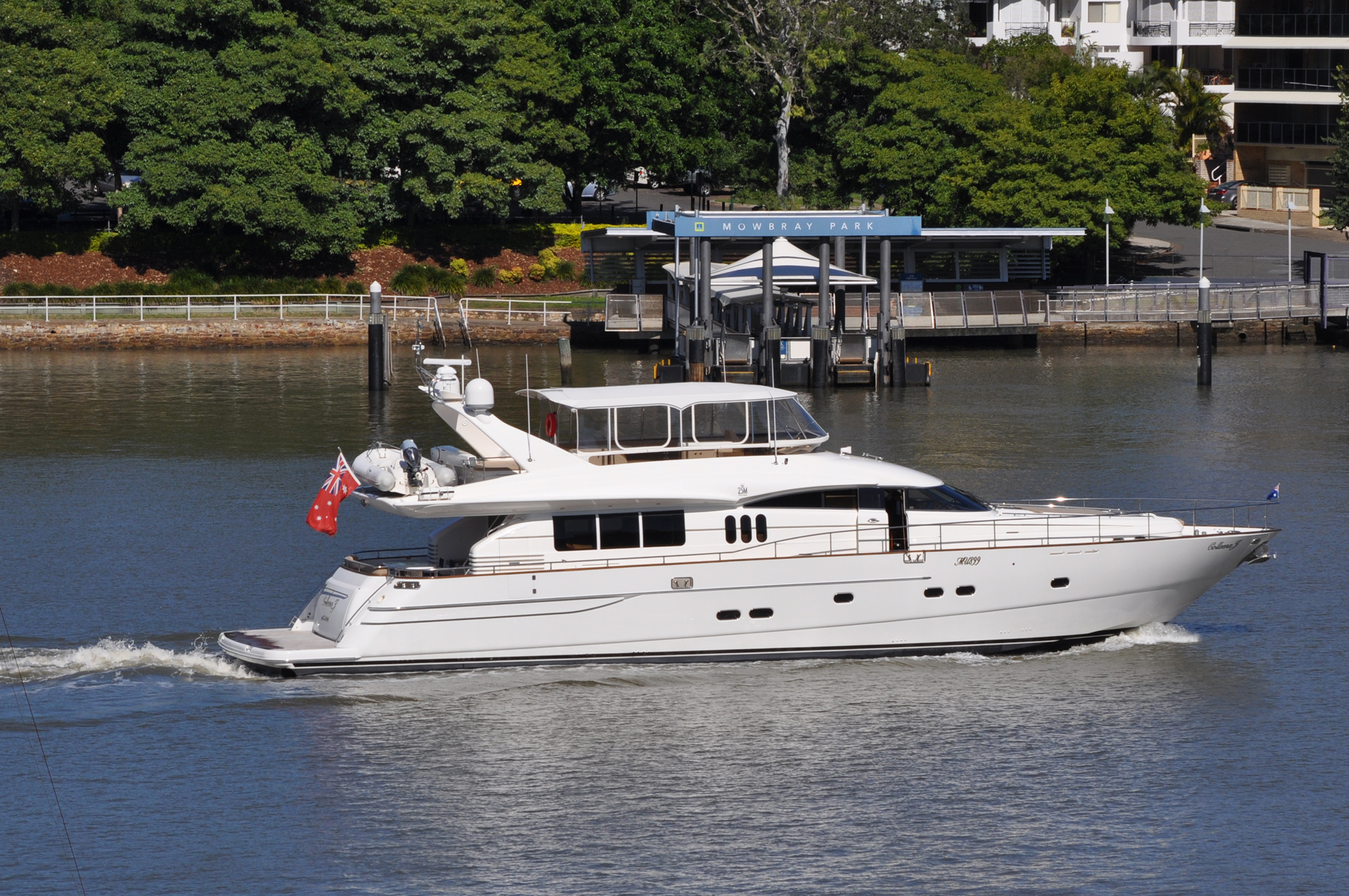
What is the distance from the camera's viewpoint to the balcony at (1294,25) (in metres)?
91.6

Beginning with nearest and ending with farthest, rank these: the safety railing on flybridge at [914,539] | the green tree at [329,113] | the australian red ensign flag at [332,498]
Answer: the australian red ensign flag at [332,498]
the safety railing on flybridge at [914,539]
the green tree at [329,113]

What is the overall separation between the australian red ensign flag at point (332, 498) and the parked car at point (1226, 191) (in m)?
72.3

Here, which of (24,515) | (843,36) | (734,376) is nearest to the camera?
(24,515)

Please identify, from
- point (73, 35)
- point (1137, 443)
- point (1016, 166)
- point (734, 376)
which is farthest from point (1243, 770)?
point (73, 35)

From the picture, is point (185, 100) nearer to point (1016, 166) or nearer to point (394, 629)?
point (1016, 166)

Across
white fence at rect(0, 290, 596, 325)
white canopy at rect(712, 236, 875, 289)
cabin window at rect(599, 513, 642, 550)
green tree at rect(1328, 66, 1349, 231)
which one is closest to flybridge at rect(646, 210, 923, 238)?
white canopy at rect(712, 236, 875, 289)

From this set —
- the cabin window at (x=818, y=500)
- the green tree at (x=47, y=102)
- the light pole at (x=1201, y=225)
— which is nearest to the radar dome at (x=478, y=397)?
the cabin window at (x=818, y=500)

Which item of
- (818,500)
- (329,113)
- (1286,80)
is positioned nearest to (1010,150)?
(329,113)

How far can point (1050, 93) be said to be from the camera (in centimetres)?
6962

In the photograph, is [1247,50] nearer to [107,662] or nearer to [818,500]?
[818,500]

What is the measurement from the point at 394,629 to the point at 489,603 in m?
1.35

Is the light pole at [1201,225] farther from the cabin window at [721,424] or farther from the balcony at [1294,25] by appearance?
the cabin window at [721,424]

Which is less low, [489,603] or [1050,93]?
[1050,93]

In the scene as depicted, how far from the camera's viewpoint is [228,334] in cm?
6531
